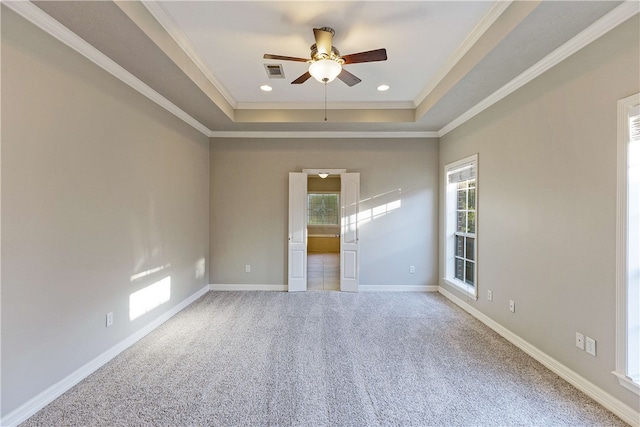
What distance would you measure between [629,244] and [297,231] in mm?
3868

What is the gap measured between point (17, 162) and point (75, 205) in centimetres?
50

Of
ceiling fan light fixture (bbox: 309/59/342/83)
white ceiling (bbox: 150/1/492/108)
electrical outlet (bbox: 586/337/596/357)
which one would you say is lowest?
electrical outlet (bbox: 586/337/596/357)

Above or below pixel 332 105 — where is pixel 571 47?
below

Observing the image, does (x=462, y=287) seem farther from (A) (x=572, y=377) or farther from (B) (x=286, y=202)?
(B) (x=286, y=202)

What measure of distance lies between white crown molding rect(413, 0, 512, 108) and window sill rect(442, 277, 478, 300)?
278 cm

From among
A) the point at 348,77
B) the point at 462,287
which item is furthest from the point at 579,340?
the point at 348,77

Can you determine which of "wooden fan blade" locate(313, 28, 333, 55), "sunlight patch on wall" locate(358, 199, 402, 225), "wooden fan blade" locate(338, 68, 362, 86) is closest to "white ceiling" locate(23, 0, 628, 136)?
"wooden fan blade" locate(313, 28, 333, 55)

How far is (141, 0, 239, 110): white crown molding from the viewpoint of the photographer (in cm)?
216

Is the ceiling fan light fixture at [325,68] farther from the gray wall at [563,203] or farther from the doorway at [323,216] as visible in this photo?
the doorway at [323,216]

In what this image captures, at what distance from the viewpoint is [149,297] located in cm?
318

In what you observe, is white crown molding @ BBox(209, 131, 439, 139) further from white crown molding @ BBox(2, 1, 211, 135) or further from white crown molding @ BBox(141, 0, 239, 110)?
white crown molding @ BBox(2, 1, 211, 135)

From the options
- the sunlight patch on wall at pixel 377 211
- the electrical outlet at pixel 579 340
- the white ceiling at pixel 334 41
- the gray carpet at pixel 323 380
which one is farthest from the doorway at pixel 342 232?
the electrical outlet at pixel 579 340

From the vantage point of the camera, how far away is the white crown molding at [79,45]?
1.79 meters

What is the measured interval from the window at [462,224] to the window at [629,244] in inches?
70.3
